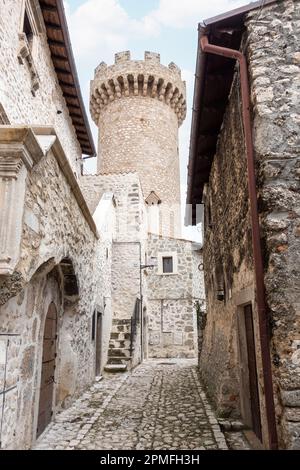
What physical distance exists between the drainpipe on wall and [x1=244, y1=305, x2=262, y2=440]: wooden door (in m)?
1.18

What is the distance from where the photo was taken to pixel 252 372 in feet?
15.3

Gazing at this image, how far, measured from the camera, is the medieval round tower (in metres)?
19.0

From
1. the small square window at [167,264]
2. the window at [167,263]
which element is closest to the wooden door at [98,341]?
the window at [167,263]

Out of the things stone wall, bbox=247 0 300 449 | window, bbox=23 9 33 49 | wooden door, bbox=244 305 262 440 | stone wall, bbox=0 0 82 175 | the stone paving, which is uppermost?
window, bbox=23 9 33 49

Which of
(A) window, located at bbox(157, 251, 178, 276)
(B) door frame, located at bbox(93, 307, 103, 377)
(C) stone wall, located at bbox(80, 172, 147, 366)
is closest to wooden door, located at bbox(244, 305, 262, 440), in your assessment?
(B) door frame, located at bbox(93, 307, 103, 377)

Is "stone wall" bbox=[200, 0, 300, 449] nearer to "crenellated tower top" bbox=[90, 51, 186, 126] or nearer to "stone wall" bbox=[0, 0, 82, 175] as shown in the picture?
"stone wall" bbox=[0, 0, 82, 175]

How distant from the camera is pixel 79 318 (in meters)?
6.96

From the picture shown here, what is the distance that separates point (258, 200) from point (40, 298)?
9.99 feet

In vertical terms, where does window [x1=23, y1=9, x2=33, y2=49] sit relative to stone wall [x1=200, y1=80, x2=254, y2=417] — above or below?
above

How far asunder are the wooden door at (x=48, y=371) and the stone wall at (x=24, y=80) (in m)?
2.99

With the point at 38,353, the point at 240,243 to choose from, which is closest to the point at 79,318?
the point at 38,353

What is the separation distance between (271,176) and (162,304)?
13.1 metres

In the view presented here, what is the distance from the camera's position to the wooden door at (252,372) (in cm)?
450
